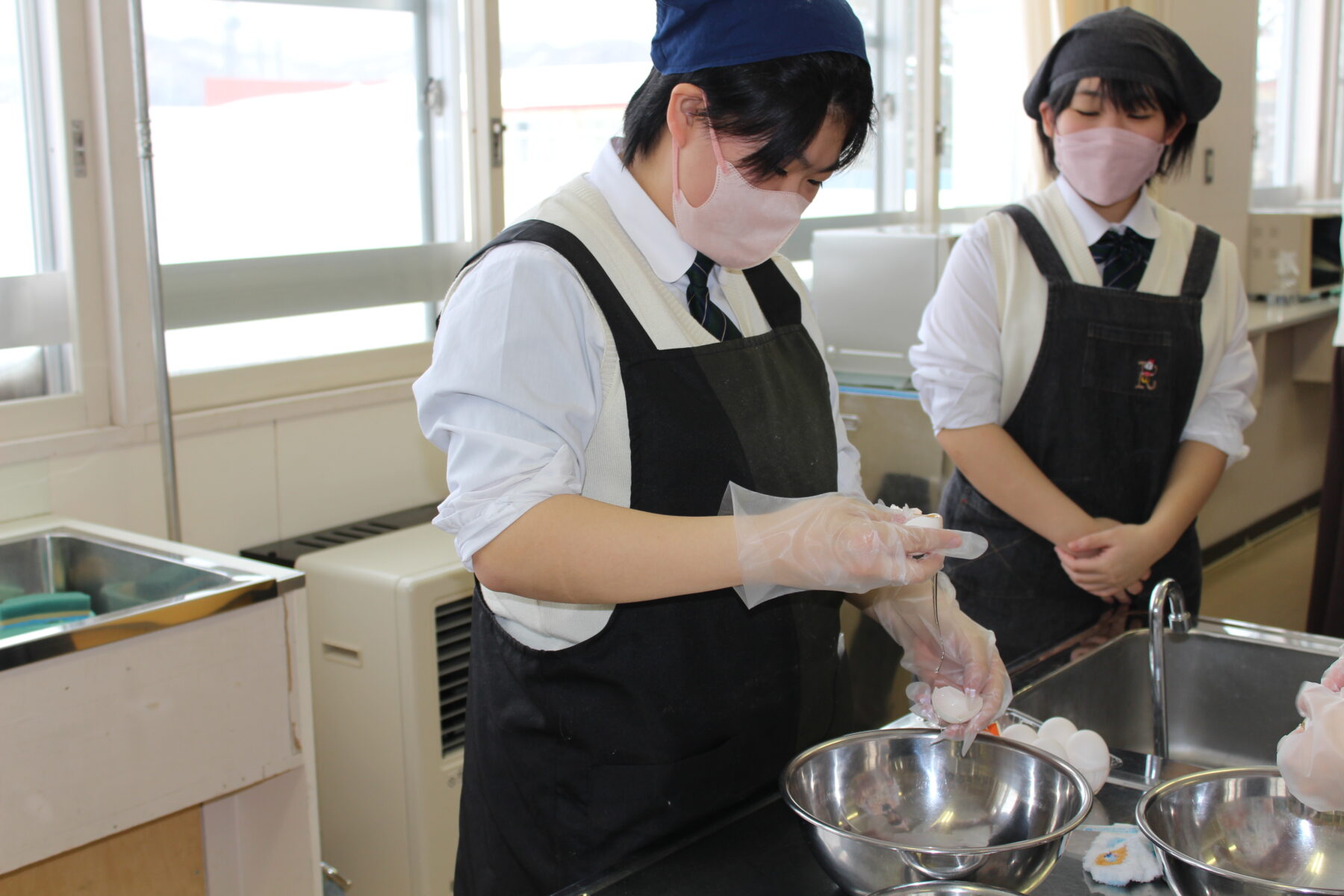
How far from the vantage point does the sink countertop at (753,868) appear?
0.96m

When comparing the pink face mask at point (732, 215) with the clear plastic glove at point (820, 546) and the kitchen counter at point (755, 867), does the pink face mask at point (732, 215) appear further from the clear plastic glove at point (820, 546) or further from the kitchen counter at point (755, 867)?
the kitchen counter at point (755, 867)

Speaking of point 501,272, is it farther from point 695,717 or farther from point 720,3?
point 695,717

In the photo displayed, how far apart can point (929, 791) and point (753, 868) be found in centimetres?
17

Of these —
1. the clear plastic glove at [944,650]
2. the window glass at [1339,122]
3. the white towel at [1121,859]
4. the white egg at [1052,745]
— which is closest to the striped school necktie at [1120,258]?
the clear plastic glove at [944,650]

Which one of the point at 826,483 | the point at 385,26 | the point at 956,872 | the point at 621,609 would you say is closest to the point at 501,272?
the point at 621,609

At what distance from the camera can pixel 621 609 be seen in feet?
3.68

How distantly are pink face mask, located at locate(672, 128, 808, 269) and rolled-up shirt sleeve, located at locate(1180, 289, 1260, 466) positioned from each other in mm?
964

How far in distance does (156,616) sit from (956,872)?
1056 mm

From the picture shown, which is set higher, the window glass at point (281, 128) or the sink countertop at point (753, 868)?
the window glass at point (281, 128)

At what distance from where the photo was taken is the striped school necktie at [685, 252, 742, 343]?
121 cm

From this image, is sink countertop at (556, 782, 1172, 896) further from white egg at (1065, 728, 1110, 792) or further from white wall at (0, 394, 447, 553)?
white wall at (0, 394, 447, 553)

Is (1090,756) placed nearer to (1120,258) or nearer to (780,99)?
(780,99)

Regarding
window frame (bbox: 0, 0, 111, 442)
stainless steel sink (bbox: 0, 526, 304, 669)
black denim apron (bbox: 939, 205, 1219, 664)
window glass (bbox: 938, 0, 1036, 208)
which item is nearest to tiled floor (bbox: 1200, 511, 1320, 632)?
window glass (bbox: 938, 0, 1036, 208)

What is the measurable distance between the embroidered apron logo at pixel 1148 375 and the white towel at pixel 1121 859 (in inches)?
36.2
